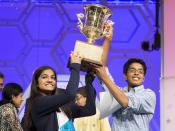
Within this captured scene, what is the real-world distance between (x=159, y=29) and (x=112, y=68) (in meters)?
0.64

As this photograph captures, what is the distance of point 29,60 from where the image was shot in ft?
14.9

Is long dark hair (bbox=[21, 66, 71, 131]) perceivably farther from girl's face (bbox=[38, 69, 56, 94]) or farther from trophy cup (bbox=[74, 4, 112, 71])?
trophy cup (bbox=[74, 4, 112, 71])

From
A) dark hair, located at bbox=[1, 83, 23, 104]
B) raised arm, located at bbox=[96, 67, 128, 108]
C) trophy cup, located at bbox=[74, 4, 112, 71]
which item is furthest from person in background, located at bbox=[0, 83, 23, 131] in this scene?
raised arm, located at bbox=[96, 67, 128, 108]

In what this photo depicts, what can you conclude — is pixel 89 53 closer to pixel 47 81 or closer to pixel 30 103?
pixel 47 81

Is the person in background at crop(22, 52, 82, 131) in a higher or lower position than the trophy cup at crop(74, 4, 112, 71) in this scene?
lower

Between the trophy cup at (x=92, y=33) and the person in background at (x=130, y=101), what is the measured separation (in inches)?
2.9

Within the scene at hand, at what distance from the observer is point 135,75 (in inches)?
94.4

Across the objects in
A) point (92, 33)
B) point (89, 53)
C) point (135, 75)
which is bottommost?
point (135, 75)

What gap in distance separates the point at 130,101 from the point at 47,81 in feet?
1.51

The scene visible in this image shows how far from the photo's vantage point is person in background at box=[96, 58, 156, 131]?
7.55ft

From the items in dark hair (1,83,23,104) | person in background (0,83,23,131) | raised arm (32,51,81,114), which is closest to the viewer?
raised arm (32,51,81,114)

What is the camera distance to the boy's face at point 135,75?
2.40 metres

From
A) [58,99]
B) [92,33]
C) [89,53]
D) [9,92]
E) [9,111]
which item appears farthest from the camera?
[9,92]

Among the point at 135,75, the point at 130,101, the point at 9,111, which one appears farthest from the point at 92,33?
the point at 9,111
